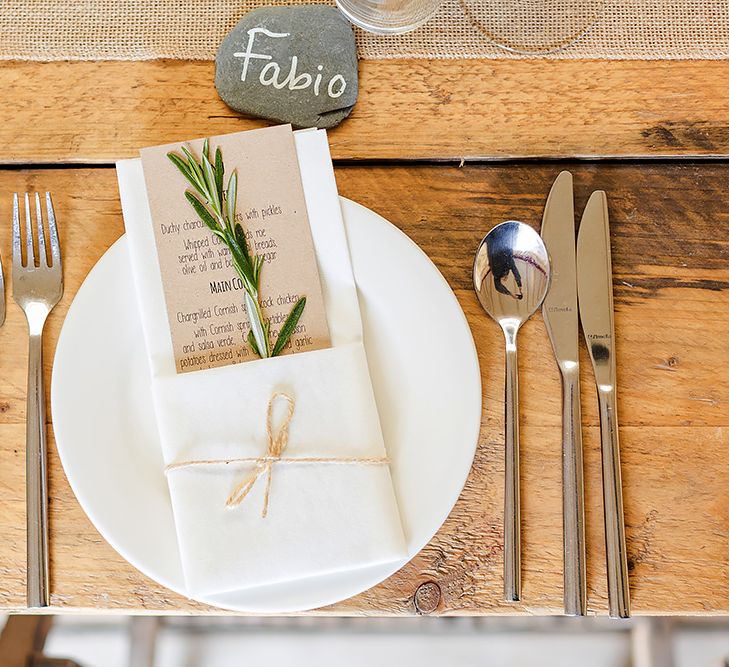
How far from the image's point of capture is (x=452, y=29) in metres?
0.66

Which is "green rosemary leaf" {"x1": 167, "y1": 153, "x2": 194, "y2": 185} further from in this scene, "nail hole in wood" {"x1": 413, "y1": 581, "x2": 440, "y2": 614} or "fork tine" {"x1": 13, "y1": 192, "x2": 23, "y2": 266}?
"nail hole in wood" {"x1": 413, "y1": 581, "x2": 440, "y2": 614}

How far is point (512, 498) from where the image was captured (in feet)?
1.89

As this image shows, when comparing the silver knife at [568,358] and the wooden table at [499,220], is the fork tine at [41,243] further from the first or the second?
the silver knife at [568,358]

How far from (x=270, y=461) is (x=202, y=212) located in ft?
0.67

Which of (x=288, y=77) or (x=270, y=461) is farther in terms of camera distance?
(x=288, y=77)

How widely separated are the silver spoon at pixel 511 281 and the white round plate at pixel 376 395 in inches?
2.1

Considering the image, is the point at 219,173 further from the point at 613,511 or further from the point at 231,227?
the point at 613,511

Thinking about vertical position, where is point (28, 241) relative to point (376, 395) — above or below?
above

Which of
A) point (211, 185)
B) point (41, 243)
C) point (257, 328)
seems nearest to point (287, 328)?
point (257, 328)

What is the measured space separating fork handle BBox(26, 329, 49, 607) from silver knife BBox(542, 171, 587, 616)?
1.36ft

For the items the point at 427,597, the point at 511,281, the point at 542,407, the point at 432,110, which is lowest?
the point at 427,597

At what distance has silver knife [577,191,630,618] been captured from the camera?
568 mm

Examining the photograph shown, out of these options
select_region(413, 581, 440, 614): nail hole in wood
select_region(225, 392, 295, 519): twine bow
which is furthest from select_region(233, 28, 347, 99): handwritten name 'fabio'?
select_region(413, 581, 440, 614): nail hole in wood

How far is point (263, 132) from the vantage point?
58 centimetres
